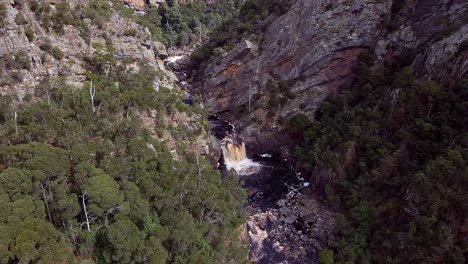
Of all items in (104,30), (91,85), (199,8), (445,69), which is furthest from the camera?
(199,8)

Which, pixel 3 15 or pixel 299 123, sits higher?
pixel 3 15

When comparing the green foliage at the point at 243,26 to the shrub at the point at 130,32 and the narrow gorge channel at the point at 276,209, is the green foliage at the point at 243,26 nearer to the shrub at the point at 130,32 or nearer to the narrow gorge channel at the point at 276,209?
the narrow gorge channel at the point at 276,209

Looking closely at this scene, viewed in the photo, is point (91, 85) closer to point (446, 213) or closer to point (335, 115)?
point (335, 115)

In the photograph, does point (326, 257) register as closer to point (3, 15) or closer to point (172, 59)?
point (3, 15)

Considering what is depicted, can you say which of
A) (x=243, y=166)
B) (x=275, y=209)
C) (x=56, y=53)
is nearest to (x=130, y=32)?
(x=56, y=53)

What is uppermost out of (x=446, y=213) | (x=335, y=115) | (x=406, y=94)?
(x=406, y=94)

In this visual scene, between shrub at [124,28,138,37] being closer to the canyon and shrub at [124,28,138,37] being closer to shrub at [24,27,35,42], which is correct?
the canyon

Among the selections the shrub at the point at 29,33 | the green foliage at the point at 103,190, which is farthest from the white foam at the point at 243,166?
the shrub at the point at 29,33

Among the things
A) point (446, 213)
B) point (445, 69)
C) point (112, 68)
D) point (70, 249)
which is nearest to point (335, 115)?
point (445, 69)
